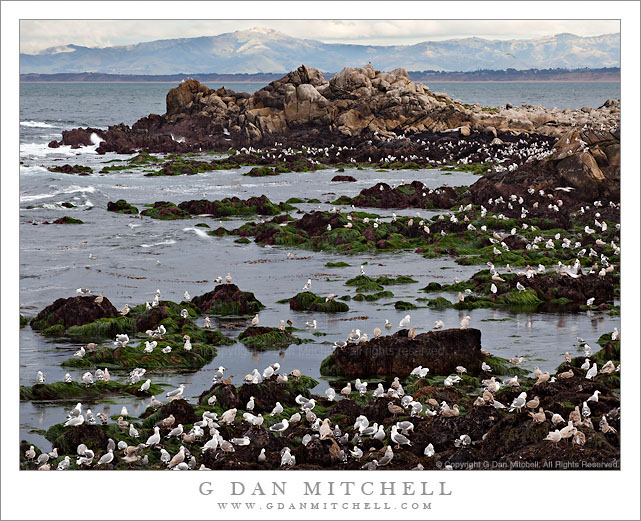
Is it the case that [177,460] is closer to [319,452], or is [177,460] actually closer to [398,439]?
[319,452]

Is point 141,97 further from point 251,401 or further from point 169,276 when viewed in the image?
point 251,401

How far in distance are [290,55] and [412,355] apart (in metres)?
7.42

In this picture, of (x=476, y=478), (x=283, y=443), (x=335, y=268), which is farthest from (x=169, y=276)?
(x=476, y=478)

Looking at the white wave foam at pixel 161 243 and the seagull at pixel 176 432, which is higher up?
the white wave foam at pixel 161 243

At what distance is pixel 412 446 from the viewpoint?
37.2 ft

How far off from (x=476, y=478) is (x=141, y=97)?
4320 inches

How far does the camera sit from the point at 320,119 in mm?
57406

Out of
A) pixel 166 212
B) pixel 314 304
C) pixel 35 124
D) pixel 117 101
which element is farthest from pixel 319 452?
pixel 117 101

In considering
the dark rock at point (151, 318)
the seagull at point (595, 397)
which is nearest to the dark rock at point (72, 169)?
the dark rock at point (151, 318)

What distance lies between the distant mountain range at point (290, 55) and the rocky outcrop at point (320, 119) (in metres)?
33.2

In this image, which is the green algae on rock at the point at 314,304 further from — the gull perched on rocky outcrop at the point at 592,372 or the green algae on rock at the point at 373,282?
the gull perched on rocky outcrop at the point at 592,372

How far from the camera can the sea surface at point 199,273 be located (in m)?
15.1

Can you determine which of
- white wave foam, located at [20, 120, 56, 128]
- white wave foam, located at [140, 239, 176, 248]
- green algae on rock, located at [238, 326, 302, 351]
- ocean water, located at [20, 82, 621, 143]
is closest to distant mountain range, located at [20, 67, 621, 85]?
white wave foam, located at [140, 239, 176, 248]

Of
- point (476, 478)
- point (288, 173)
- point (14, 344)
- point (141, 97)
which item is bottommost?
point (476, 478)
